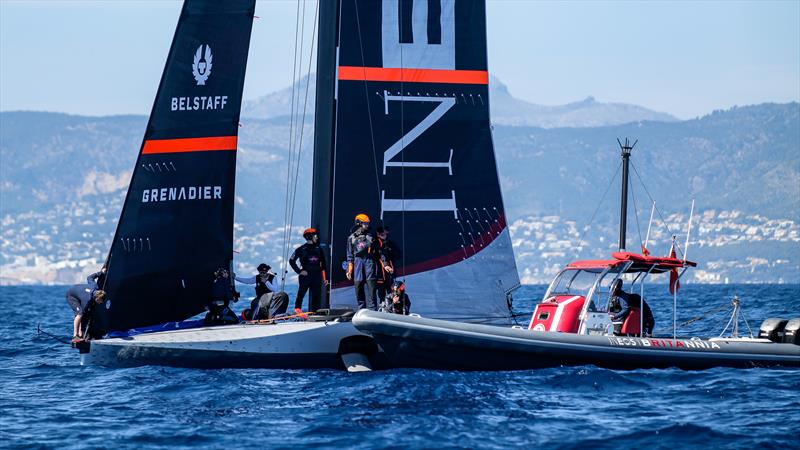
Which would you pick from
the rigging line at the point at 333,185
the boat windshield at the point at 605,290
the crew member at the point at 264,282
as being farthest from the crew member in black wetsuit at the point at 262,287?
the boat windshield at the point at 605,290

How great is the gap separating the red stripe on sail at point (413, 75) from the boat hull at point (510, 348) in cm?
439

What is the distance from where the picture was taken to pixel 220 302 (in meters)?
21.1

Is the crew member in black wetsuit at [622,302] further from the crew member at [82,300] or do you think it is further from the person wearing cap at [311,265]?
the crew member at [82,300]

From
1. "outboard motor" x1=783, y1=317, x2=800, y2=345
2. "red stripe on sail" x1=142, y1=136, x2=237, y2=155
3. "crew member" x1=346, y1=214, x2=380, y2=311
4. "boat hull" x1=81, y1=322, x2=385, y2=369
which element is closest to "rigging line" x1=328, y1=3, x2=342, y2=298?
"crew member" x1=346, y1=214, x2=380, y2=311

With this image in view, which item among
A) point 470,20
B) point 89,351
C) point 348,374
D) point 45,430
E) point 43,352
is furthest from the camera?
point 43,352

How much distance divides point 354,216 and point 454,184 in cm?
174

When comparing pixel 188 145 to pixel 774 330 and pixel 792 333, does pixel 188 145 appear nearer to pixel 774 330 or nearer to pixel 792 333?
pixel 774 330

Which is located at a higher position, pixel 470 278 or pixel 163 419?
pixel 470 278

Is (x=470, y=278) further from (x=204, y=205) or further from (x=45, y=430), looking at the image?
(x=45, y=430)

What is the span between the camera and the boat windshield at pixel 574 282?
19781mm

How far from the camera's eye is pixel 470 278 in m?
21.6

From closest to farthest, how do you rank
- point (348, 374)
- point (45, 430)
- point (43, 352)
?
point (45, 430) < point (348, 374) < point (43, 352)

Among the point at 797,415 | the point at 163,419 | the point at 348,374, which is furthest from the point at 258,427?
the point at 797,415

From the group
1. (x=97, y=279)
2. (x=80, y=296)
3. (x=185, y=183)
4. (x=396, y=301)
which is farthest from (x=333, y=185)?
(x=80, y=296)
